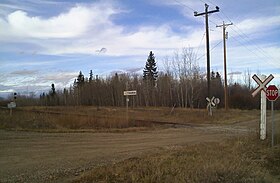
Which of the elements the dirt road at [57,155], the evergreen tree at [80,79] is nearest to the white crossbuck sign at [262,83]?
the dirt road at [57,155]

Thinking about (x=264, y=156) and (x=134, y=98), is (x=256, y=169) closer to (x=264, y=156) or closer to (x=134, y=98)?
(x=264, y=156)

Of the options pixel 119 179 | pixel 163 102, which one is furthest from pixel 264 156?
pixel 163 102

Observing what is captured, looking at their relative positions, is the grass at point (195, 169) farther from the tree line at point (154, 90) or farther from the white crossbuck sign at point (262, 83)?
the tree line at point (154, 90)

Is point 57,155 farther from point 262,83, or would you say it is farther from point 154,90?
point 154,90

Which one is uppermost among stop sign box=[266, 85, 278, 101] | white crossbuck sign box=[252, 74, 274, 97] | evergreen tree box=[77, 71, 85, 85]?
evergreen tree box=[77, 71, 85, 85]

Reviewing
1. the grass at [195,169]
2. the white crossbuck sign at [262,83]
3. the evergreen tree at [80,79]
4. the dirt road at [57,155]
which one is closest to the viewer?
the grass at [195,169]

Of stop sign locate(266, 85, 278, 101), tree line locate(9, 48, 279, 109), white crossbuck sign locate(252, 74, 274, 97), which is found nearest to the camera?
stop sign locate(266, 85, 278, 101)

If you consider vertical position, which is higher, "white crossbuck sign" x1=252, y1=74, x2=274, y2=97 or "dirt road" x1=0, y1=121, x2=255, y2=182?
"white crossbuck sign" x1=252, y1=74, x2=274, y2=97

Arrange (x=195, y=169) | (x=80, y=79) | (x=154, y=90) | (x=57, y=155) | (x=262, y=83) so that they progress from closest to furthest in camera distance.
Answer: (x=195, y=169) → (x=57, y=155) → (x=262, y=83) → (x=154, y=90) → (x=80, y=79)

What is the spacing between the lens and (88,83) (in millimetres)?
117062

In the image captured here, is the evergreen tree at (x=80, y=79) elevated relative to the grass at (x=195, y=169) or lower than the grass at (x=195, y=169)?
elevated

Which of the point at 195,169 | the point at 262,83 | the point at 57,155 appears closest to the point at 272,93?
the point at 262,83

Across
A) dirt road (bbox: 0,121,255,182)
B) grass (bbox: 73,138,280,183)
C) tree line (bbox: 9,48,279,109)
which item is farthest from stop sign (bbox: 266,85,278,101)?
tree line (bbox: 9,48,279,109)

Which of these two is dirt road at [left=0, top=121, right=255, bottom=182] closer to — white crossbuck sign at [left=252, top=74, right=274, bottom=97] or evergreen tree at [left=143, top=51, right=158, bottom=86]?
white crossbuck sign at [left=252, top=74, right=274, bottom=97]
